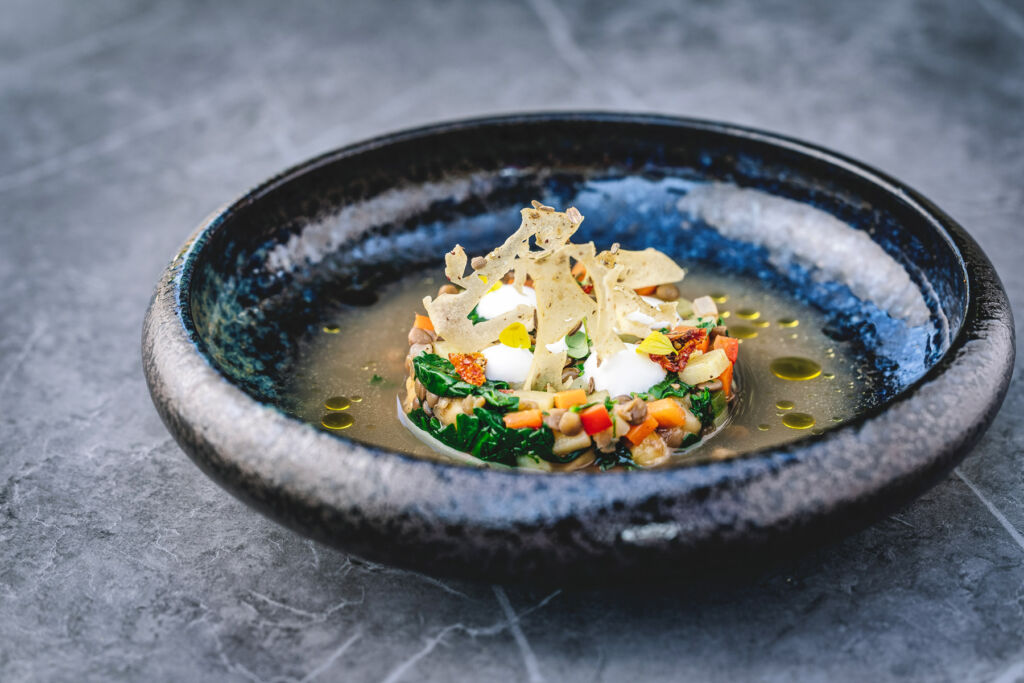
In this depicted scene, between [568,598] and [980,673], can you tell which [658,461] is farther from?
[980,673]

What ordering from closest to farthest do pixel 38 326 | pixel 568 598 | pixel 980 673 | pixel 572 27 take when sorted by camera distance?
pixel 980 673, pixel 568 598, pixel 38 326, pixel 572 27

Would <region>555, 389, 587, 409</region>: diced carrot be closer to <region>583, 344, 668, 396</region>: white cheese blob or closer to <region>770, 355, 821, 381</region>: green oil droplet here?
<region>583, 344, 668, 396</region>: white cheese blob

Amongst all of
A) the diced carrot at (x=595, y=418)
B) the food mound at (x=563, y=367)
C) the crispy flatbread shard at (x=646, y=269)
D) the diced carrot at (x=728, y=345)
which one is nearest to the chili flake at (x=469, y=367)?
the food mound at (x=563, y=367)

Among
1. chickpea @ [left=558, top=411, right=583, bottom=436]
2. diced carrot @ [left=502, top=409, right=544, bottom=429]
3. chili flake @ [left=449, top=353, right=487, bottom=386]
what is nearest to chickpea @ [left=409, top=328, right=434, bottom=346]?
chili flake @ [left=449, top=353, right=487, bottom=386]

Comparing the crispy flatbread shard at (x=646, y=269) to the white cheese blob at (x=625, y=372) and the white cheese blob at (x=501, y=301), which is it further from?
the white cheese blob at (x=501, y=301)

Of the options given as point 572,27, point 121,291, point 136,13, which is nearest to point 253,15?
point 136,13

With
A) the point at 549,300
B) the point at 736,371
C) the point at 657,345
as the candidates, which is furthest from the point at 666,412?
the point at 736,371
